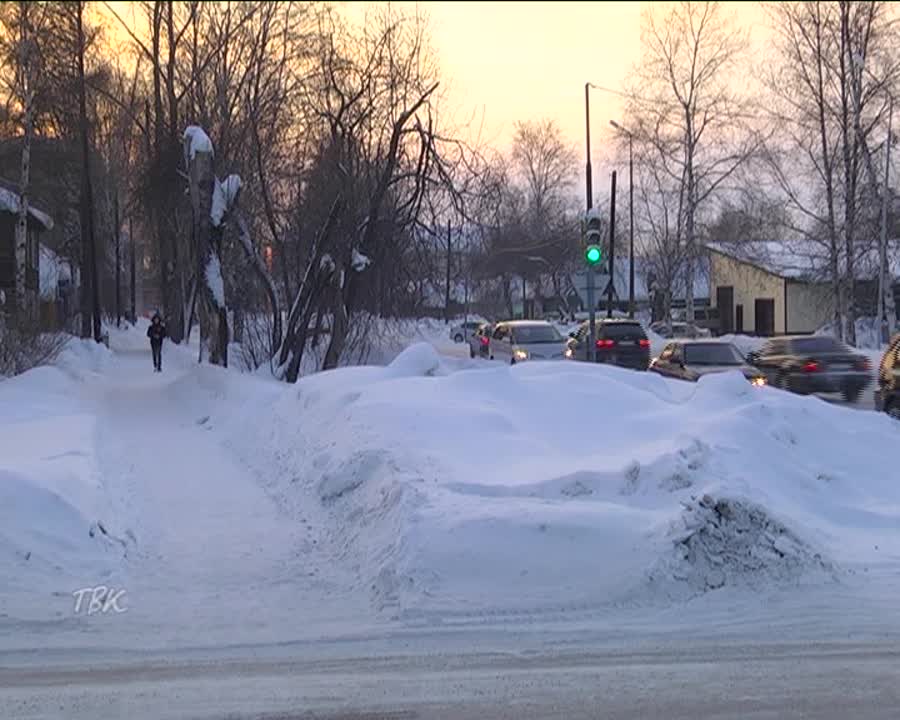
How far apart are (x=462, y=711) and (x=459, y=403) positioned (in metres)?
6.63

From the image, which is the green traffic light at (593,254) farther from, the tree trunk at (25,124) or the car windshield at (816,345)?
the tree trunk at (25,124)

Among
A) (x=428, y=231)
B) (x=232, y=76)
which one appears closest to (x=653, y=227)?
(x=232, y=76)

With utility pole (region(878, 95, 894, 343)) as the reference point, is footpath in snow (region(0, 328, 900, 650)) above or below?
below

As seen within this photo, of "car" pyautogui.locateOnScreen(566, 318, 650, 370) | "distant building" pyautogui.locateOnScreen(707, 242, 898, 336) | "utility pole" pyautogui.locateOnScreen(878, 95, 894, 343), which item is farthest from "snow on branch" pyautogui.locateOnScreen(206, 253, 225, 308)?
"distant building" pyautogui.locateOnScreen(707, 242, 898, 336)

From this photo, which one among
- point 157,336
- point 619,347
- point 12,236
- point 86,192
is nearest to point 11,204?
point 12,236

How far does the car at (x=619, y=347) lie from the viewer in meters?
29.2

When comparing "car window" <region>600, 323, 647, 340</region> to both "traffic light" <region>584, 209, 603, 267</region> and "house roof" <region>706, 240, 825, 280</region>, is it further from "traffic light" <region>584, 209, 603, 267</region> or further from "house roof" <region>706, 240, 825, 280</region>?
"house roof" <region>706, 240, 825, 280</region>

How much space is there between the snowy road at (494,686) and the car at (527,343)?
72.7 ft

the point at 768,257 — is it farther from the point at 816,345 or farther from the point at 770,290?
the point at 816,345

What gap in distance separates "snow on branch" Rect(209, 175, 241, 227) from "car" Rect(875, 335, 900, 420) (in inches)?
510

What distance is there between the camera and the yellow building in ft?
174

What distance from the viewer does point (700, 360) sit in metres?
21.3

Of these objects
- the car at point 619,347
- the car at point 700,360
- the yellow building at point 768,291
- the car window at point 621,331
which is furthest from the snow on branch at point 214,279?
the yellow building at point 768,291

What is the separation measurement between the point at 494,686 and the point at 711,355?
17215 millimetres
